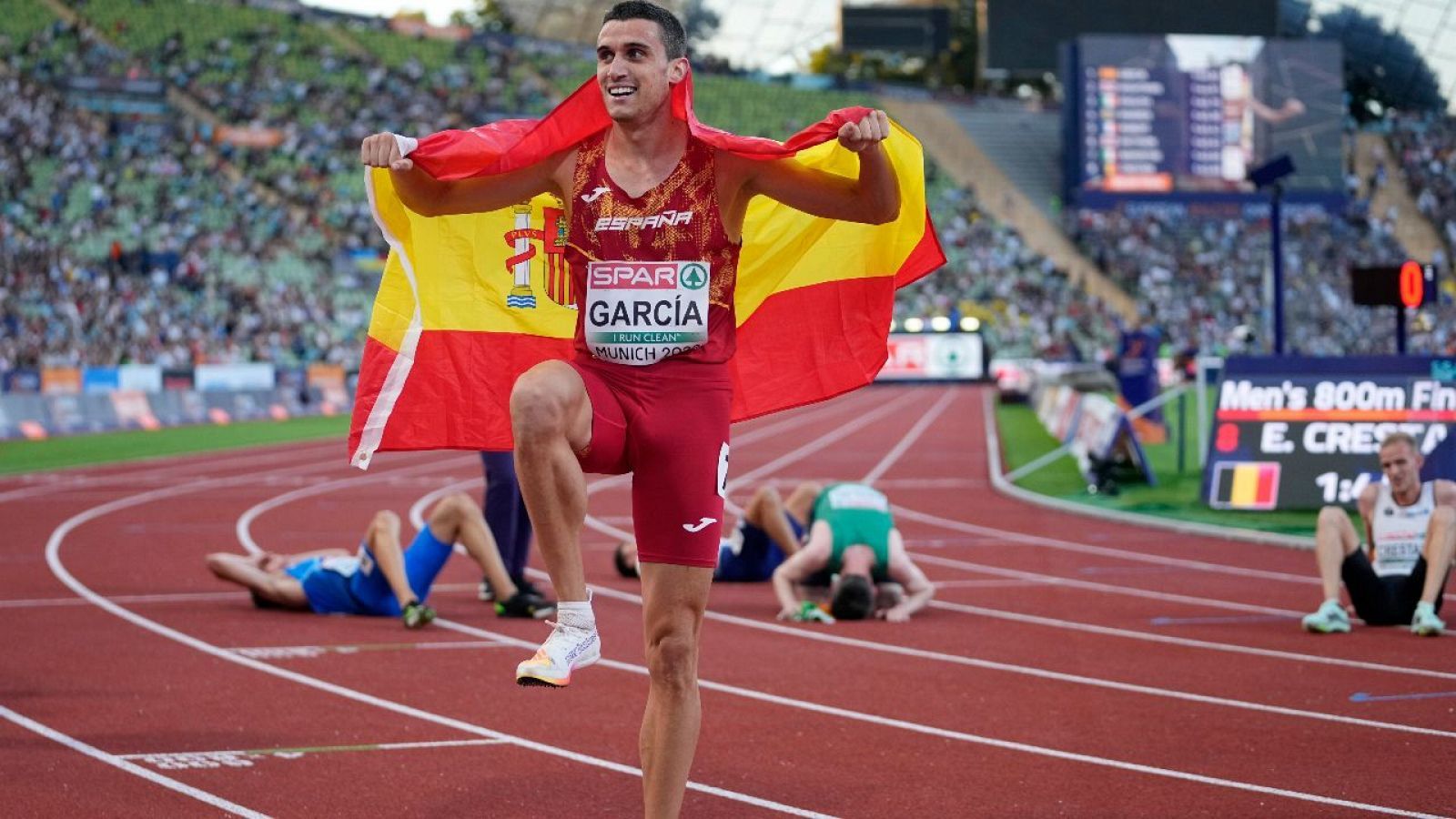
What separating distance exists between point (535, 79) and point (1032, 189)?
18.5 metres

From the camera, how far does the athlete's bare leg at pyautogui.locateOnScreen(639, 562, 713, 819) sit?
4.40m

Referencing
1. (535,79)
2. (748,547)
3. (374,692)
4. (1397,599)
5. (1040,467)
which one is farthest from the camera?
(535,79)

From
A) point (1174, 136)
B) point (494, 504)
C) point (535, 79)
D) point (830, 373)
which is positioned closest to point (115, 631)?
point (494, 504)

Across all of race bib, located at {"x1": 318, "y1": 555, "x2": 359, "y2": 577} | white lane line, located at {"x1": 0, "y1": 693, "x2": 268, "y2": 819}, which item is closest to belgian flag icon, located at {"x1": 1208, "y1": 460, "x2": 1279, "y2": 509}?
race bib, located at {"x1": 318, "y1": 555, "x2": 359, "y2": 577}

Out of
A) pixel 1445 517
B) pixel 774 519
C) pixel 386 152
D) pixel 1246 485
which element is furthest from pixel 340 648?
pixel 1246 485

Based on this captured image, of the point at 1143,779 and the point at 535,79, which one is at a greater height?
the point at 535,79

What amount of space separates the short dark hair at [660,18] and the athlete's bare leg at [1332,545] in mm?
5947

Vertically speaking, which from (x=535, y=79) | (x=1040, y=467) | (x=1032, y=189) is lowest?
(x=1040, y=467)

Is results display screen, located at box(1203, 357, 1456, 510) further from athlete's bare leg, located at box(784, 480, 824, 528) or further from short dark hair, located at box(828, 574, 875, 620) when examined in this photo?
short dark hair, located at box(828, 574, 875, 620)

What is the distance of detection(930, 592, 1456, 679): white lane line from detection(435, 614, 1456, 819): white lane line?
8.26 feet

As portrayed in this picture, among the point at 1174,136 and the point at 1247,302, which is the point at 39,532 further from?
the point at 1247,302

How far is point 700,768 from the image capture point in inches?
243

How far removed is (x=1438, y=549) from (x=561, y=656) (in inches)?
249

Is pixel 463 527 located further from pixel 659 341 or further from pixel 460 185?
pixel 659 341
